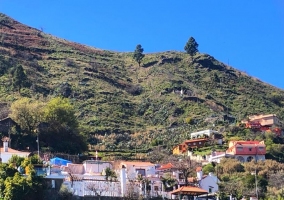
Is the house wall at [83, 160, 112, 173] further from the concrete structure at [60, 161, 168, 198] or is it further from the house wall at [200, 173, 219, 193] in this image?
the house wall at [200, 173, 219, 193]

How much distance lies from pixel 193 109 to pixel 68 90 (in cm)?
1987

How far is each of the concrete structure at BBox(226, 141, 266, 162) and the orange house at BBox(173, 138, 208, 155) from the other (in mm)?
4787

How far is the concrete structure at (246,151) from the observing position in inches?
2881

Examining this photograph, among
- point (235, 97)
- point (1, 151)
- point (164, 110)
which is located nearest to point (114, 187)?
point (1, 151)

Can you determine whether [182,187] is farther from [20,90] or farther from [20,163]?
[20,90]

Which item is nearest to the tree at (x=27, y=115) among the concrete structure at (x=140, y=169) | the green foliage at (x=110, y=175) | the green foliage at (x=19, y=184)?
Result: the concrete structure at (x=140, y=169)

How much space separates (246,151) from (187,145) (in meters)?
7.74

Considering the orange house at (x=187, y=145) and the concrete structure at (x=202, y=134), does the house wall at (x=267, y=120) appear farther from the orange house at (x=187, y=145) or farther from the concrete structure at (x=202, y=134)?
the orange house at (x=187, y=145)

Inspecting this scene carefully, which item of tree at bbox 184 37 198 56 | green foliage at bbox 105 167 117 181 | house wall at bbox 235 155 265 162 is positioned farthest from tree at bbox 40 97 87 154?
tree at bbox 184 37 198 56

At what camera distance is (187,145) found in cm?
7756

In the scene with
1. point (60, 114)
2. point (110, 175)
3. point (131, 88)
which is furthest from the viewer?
point (131, 88)

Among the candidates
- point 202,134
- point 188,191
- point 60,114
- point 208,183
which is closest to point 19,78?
point 60,114

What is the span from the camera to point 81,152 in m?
65.6

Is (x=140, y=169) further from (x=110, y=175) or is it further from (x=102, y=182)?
(x=102, y=182)
